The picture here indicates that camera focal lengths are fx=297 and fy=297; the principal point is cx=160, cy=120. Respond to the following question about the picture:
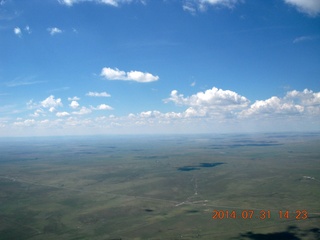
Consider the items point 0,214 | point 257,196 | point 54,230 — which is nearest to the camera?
point 54,230

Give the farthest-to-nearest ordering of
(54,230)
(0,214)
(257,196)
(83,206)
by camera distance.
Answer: (257,196) → (83,206) → (0,214) → (54,230)

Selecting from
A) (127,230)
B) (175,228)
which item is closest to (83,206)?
(127,230)

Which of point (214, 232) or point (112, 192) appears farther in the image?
point (112, 192)

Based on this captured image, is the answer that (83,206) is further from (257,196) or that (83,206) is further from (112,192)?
(257,196)

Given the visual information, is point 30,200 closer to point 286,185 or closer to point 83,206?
point 83,206
